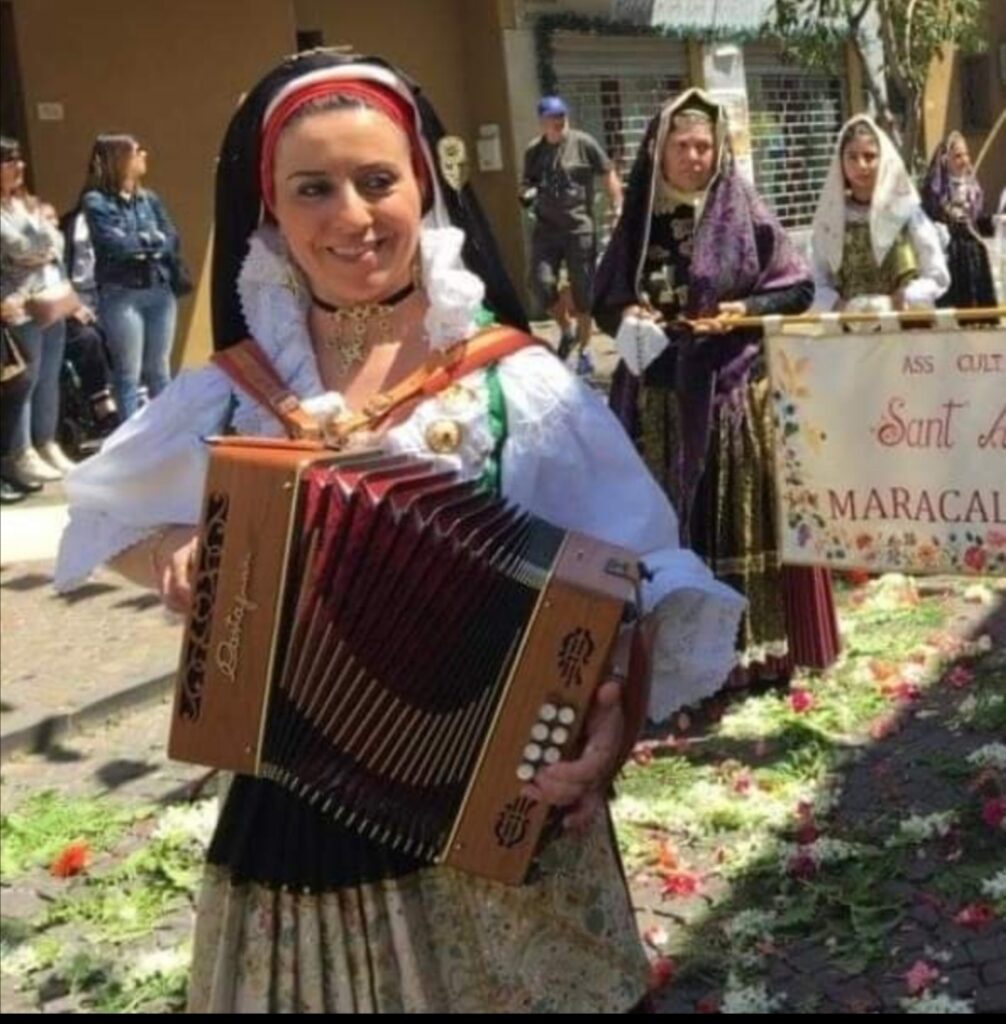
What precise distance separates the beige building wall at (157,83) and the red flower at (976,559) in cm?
833

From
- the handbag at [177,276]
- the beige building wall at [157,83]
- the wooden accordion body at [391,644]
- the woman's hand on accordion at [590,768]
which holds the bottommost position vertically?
the woman's hand on accordion at [590,768]

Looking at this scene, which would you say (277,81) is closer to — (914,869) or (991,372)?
(991,372)

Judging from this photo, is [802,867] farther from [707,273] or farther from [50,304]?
[50,304]

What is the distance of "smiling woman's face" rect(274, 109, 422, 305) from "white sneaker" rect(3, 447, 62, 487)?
7.05m

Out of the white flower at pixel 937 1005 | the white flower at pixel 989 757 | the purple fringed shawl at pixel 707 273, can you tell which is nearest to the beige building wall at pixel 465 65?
the purple fringed shawl at pixel 707 273

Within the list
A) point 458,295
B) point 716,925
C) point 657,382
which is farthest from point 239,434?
point 657,382

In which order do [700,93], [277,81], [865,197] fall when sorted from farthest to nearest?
[865,197]
[700,93]
[277,81]

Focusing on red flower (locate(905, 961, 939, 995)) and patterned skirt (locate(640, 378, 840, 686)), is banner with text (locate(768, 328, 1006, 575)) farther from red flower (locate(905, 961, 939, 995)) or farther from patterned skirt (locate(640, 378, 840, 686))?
red flower (locate(905, 961, 939, 995))

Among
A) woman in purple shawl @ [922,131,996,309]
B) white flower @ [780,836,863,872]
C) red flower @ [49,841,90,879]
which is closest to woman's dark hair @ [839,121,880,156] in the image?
Answer: woman in purple shawl @ [922,131,996,309]

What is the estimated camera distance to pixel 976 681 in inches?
213

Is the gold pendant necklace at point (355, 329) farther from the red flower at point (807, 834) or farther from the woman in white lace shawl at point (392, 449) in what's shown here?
the red flower at point (807, 834)

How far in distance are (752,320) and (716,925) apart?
63.6 inches

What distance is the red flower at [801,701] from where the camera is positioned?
17.1 feet

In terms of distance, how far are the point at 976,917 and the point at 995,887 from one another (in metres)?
0.15
